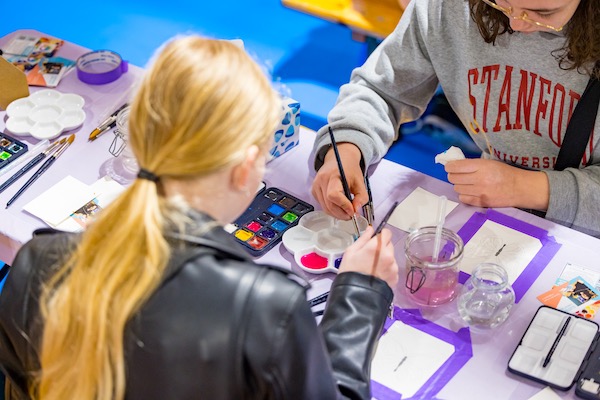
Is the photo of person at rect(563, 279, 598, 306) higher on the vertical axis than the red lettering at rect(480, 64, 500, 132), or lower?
lower

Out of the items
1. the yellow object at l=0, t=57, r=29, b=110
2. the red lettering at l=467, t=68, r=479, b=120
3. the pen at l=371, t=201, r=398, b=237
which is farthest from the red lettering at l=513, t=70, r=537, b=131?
the yellow object at l=0, t=57, r=29, b=110

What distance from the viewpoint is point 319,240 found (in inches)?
64.4

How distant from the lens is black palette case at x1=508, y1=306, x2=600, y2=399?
1.33 m

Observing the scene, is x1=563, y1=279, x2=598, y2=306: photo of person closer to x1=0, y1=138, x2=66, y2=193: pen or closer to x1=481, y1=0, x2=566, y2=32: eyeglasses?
x1=481, y1=0, x2=566, y2=32: eyeglasses

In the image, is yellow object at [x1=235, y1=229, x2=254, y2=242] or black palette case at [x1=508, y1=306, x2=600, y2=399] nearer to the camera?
black palette case at [x1=508, y1=306, x2=600, y2=399]

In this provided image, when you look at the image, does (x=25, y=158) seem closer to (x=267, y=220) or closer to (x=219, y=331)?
(x=267, y=220)

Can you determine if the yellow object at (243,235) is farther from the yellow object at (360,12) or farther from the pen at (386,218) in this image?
the yellow object at (360,12)

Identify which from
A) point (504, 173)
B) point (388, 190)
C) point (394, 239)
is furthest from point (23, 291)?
Answer: point (504, 173)

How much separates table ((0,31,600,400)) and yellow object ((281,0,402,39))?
3.63ft

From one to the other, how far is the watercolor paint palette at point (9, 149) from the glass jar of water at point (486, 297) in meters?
1.18

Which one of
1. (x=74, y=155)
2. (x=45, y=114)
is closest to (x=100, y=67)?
(x=45, y=114)

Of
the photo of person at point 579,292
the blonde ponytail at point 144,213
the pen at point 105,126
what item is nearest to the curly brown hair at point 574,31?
the photo of person at point 579,292

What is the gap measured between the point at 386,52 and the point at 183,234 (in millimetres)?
1130

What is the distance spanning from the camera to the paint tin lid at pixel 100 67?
7.26 ft
